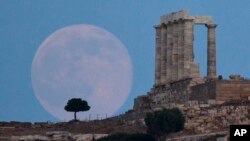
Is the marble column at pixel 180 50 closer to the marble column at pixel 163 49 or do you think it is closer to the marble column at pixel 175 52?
the marble column at pixel 175 52

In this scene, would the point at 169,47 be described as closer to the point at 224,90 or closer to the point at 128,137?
the point at 224,90

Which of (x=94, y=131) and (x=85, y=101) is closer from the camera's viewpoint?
(x=94, y=131)

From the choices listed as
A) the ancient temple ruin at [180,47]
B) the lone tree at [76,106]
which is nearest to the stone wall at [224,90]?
the ancient temple ruin at [180,47]

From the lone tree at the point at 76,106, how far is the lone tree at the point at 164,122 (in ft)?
44.0

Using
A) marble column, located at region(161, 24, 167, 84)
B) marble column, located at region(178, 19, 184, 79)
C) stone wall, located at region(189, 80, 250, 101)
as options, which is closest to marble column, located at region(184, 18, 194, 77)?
marble column, located at region(178, 19, 184, 79)

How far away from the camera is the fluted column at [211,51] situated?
7188 cm

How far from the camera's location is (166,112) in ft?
201

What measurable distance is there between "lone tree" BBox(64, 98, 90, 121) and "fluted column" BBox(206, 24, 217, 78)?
10901 mm

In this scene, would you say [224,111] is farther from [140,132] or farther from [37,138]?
[37,138]

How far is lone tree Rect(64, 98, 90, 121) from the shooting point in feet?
244

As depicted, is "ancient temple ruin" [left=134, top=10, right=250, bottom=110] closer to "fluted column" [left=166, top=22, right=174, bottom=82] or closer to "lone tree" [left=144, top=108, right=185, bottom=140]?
"fluted column" [left=166, top=22, right=174, bottom=82]

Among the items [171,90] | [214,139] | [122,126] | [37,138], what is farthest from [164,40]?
[214,139]

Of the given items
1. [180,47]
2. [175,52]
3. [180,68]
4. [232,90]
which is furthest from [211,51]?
[232,90]

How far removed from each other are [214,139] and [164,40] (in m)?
21.6
